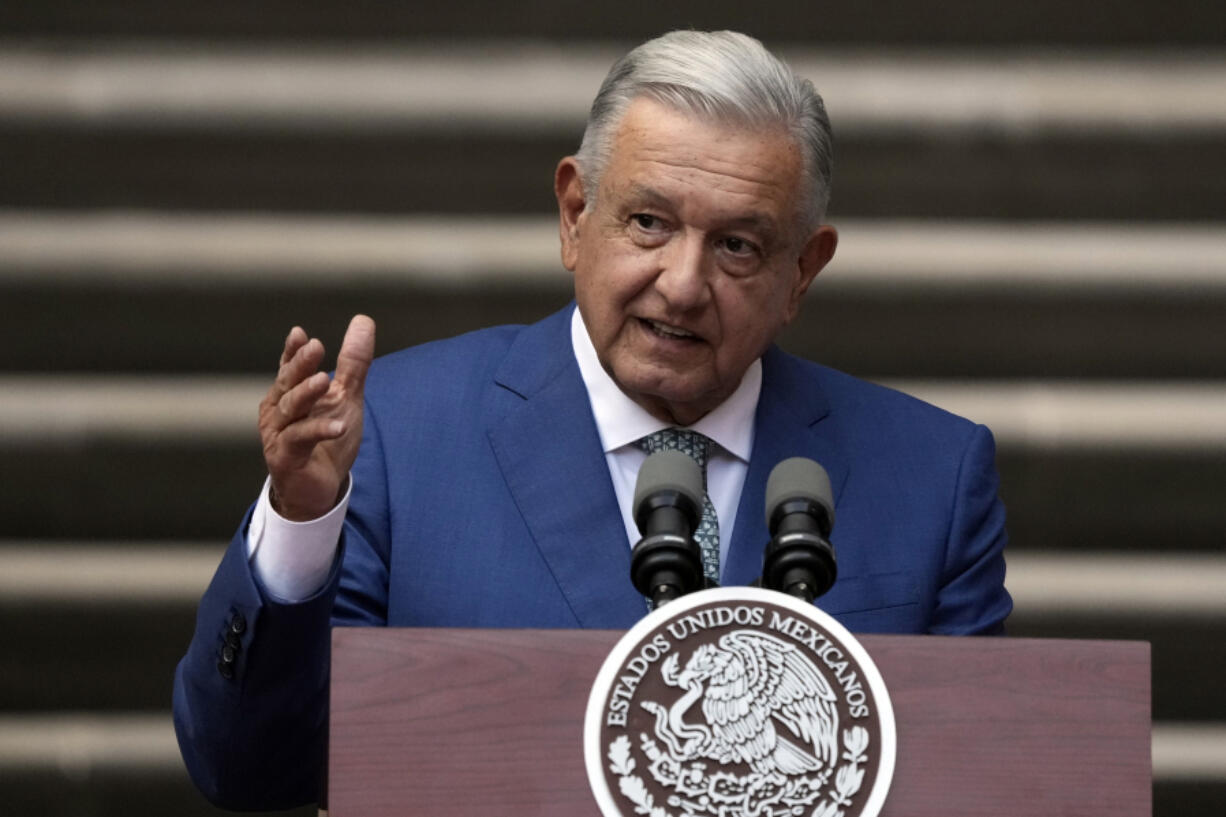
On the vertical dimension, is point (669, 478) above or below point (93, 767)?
above

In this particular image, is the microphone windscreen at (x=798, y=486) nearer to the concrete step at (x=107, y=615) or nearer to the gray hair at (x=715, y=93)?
the gray hair at (x=715, y=93)

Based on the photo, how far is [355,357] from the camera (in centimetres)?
218

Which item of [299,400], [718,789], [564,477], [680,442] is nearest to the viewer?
[718,789]

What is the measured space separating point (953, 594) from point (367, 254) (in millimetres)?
1882

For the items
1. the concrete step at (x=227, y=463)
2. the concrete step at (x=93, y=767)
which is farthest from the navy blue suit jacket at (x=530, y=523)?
the concrete step at (x=93, y=767)

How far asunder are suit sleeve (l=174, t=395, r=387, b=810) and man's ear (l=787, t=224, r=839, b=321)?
0.99 meters

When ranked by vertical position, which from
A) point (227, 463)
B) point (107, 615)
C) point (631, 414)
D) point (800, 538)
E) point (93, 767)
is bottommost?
point (93, 767)

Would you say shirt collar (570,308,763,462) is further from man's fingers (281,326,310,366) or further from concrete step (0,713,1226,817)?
concrete step (0,713,1226,817)

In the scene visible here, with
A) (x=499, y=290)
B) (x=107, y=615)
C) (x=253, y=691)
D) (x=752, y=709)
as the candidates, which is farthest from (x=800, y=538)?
(x=107, y=615)

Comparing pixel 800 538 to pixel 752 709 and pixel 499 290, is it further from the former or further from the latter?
pixel 499 290

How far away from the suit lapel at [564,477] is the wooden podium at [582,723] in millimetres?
651

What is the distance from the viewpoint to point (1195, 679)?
431 cm

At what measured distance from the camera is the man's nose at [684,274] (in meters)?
2.65

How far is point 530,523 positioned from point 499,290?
157 cm
